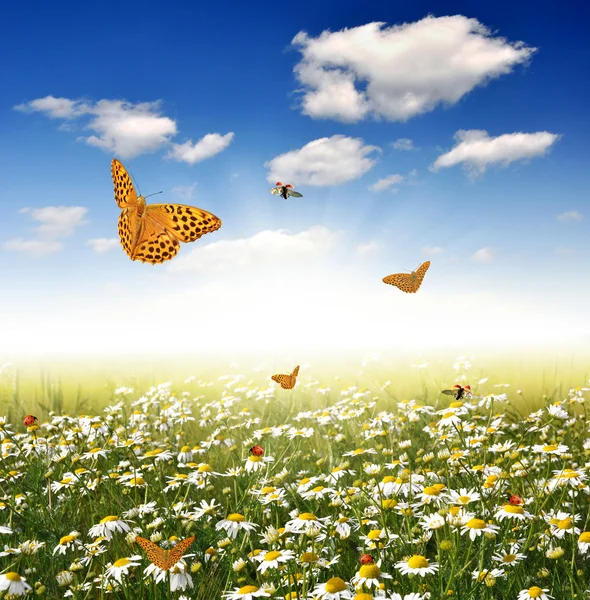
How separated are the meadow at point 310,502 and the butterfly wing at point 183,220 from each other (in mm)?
1692

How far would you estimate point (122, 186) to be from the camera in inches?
219

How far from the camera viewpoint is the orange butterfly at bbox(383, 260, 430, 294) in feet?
18.8

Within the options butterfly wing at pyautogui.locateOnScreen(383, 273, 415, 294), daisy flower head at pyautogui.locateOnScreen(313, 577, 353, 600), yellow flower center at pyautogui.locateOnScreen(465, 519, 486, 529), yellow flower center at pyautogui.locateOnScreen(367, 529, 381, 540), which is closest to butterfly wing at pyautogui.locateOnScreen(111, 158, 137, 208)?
butterfly wing at pyautogui.locateOnScreen(383, 273, 415, 294)

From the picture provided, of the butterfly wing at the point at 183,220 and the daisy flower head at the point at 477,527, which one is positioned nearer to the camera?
the daisy flower head at the point at 477,527

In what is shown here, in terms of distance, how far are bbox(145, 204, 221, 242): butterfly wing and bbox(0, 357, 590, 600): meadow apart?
1.69 metres

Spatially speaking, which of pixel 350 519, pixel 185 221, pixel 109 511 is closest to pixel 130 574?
pixel 109 511

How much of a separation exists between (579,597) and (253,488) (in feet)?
7.88

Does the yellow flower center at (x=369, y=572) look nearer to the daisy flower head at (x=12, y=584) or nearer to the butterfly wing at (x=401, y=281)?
the daisy flower head at (x=12, y=584)

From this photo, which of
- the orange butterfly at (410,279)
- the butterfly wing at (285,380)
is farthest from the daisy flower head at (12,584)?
the orange butterfly at (410,279)

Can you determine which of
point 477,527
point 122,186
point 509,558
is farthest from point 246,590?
point 122,186

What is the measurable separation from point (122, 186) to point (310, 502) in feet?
10.6

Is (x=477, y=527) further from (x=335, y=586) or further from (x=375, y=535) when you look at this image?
(x=335, y=586)

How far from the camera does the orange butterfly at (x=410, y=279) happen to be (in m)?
5.73

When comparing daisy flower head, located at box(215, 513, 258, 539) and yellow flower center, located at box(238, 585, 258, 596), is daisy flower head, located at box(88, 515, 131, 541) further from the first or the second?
yellow flower center, located at box(238, 585, 258, 596)
